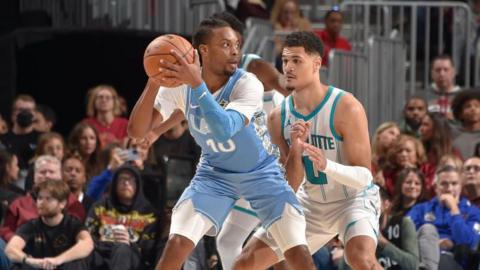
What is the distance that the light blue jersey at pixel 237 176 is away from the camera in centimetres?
804

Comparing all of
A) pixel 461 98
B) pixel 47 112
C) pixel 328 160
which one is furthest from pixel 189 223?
pixel 47 112

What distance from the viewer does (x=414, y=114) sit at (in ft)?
41.8

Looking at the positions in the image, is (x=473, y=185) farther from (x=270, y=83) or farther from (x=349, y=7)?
(x=349, y=7)

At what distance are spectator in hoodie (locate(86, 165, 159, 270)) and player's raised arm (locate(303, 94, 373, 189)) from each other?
127 inches

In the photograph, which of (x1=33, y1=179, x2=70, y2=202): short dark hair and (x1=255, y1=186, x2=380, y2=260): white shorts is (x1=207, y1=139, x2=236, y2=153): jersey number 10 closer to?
(x1=255, y1=186, x2=380, y2=260): white shorts

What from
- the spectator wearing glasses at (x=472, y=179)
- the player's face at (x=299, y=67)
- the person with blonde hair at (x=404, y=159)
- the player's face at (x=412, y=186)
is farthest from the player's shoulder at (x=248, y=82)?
the person with blonde hair at (x=404, y=159)

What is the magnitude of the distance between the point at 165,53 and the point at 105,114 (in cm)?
551

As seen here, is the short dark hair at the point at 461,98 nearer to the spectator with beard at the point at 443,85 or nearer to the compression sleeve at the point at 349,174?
the spectator with beard at the point at 443,85

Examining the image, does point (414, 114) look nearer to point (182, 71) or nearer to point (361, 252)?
point (361, 252)

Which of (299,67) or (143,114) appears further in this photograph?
(299,67)

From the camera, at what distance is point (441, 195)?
11102 mm

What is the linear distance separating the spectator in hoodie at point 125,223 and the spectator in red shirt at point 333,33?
342 centimetres

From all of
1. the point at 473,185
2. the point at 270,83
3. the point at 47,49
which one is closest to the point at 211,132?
the point at 270,83

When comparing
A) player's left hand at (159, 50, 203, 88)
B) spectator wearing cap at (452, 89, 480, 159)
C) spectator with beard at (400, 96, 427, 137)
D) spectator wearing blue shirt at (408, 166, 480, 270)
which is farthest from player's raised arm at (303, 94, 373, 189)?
spectator with beard at (400, 96, 427, 137)
